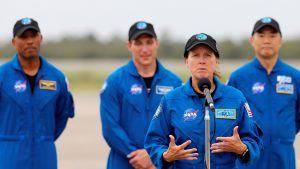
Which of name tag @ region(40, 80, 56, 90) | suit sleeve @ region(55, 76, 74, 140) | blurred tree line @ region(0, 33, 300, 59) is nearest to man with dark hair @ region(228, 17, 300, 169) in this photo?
suit sleeve @ region(55, 76, 74, 140)

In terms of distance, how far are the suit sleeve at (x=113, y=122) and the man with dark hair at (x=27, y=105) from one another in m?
0.55

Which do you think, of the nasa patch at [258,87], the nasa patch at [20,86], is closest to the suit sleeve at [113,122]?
the nasa patch at [20,86]

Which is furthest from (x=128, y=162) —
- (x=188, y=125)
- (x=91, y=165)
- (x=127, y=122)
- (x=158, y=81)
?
(x=91, y=165)

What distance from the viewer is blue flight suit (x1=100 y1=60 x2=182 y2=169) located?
24.9 feet

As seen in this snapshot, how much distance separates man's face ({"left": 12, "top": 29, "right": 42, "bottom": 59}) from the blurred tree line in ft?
164

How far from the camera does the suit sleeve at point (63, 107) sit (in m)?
7.97

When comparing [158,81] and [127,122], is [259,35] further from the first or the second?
[127,122]

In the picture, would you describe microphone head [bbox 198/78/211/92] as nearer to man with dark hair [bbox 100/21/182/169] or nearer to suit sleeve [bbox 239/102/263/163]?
suit sleeve [bbox 239/102/263/163]

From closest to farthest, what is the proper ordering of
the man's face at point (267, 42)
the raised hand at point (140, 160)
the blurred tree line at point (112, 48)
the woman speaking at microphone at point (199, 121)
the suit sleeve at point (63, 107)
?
1. the woman speaking at microphone at point (199, 121)
2. the raised hand at point (140, 160)
3. the man's face at point (267, 42)
4. the suit sleeve at point (63, 107)
5. the blurred tree line at point (112, 48)

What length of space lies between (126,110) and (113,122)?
0.19m

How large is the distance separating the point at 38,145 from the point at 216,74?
7.22ft

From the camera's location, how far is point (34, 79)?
7691mm

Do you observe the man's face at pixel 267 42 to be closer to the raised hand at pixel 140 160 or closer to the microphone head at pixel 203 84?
the raised hand at pixel 140 160

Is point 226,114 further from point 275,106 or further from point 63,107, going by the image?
point 63,107
